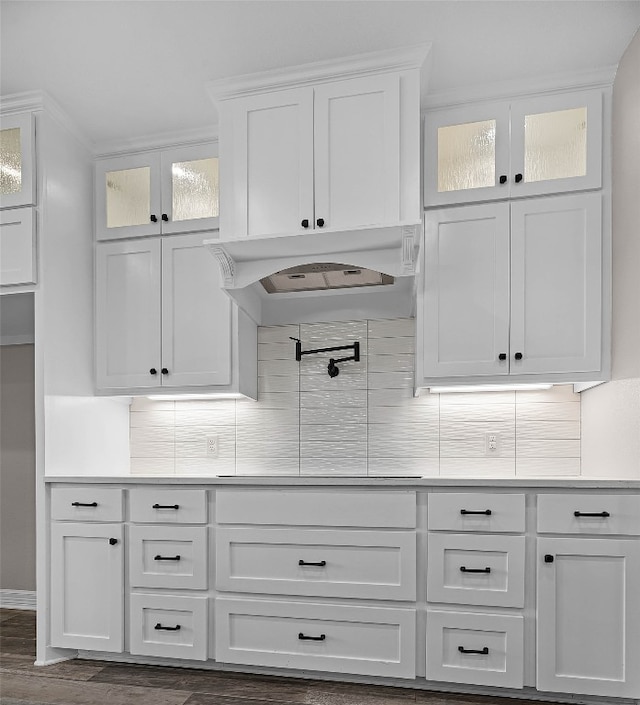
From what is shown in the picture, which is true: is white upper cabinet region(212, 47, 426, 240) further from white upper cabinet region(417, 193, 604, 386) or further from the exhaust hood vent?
white upper cabinet region(417, 193, 604, 386)

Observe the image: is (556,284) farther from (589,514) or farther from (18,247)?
(18,247)

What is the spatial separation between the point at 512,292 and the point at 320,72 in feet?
4.20

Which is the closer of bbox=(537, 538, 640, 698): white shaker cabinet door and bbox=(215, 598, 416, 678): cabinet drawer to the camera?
bbox=(537, 538, 640, 698): white shaker cabinet door

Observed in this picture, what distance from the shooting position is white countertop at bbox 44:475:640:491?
213 centimetres

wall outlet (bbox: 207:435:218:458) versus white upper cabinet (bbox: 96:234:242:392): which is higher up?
white upper cabinet (bbox: 96:234:242:392)

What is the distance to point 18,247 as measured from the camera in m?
2.66

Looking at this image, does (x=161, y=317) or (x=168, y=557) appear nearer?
(x=168, y=557)

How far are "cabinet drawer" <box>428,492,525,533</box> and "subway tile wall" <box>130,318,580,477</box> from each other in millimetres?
640

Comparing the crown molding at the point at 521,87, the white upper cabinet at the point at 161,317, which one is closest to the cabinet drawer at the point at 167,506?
the white upper cabinet at the point at 161,317

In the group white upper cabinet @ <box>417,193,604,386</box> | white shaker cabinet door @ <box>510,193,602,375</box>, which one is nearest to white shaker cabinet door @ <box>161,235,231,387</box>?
white upper cabinet @ <box>417,193,604,386</box>

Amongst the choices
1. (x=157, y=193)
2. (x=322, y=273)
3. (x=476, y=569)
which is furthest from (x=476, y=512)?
(x=157, y=193)

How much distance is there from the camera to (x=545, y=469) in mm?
2793

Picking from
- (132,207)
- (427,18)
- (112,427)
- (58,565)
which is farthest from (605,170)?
Result: (58,565)

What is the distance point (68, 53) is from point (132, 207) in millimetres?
836
